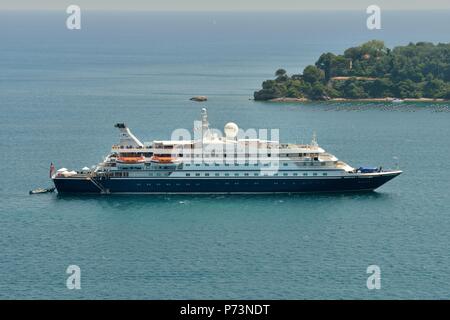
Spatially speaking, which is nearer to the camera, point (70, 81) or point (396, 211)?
point (396, 211)

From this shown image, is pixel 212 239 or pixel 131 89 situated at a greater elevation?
pixel 131 89

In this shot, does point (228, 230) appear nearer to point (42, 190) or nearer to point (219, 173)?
point (219, 173)

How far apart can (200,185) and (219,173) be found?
182 cm

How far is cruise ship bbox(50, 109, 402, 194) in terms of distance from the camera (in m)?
90.2

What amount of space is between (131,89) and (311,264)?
105605 millimetres

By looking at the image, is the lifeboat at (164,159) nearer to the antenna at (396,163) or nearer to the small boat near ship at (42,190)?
the small boat near ship at (42,190)

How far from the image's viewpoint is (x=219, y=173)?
90.2 m

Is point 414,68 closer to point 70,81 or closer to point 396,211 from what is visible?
point 70,81

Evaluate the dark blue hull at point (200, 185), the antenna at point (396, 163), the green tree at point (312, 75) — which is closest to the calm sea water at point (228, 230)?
the antenna at point (396, 163)

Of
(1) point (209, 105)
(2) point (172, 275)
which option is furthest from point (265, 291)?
(1) point (209, 105)

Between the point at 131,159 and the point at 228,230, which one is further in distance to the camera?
the point at 131,159

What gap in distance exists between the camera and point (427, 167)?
102 m

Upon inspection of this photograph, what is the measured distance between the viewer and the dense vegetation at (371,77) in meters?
163

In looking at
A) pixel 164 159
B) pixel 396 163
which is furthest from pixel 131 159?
pixel 396 163
